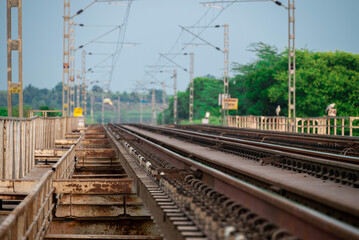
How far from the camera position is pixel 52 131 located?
82.2ft

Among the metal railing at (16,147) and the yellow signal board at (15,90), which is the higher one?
the yellow signal board at (15,90)

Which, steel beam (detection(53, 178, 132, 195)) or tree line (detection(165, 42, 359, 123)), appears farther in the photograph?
tree line (detection(165, 42, 359, 123))

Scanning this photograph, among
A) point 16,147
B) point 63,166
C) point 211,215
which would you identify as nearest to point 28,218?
point 211,215

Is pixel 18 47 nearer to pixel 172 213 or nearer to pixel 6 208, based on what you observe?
pixel 6 208

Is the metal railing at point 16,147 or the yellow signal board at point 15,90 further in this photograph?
the yellow signal board at point 15,90

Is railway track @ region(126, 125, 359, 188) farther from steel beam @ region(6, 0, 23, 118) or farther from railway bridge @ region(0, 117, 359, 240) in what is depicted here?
steel beam @ region(6, 0, 23, 118)

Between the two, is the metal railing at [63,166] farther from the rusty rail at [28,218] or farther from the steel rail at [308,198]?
the steel rail at [308,198]

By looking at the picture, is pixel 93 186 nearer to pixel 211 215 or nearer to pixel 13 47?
pixel 211 215

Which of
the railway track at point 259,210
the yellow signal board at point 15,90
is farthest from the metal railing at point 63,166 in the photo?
the yellow signal board at point 15,90

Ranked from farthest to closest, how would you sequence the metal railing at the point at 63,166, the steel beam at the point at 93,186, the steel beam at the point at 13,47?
the steel beam at the point at 13,47 → the metal railing at the point at 63,166 → the steel beam at the point at 93,186

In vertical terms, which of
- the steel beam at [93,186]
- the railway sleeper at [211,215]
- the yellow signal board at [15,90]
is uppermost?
the yellow signal board at [15,90]

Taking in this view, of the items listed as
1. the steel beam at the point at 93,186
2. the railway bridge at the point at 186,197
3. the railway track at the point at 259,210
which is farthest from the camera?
the steel beam at the point at 93,186

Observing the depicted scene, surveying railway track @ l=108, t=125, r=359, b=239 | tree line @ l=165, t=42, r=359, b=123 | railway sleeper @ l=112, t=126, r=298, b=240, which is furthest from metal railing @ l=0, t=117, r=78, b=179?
tree line @ l=165, t=42, r=359, b=123

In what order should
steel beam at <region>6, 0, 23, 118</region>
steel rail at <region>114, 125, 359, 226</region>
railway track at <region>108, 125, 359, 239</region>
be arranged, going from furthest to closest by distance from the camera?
steel beam at <region>6, 0, 23, 118</region>
steel rail at <region>114, 125, 359, 226</region>
railway track at <region>108, 125, 359, 239</region>
